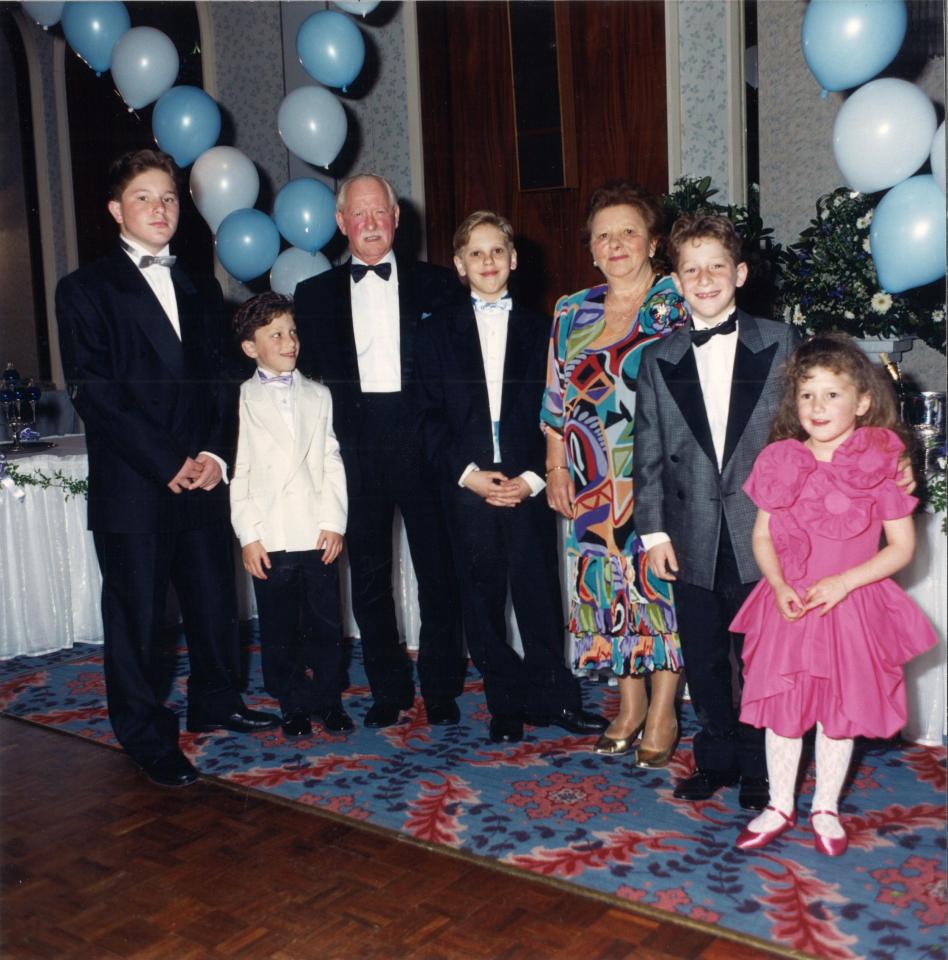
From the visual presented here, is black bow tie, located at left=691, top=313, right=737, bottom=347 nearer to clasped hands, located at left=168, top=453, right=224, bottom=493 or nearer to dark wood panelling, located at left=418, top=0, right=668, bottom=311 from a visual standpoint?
clasped hands, located at left=168, top=453, right=224, bottom=493

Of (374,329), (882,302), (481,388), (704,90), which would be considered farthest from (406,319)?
(704,90)

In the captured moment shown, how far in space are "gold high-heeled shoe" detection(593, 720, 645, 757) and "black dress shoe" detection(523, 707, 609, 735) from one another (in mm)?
108

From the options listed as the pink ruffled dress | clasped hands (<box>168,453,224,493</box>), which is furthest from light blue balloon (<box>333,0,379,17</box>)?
the pink ruffled dress

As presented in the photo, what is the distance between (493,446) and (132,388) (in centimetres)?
103

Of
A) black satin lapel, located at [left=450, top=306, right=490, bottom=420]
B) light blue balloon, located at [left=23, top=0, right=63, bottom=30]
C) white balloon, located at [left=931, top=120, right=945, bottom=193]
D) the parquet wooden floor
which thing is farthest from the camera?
light blue balloon, located at [left=23, top=0, right=63, bottom=30]

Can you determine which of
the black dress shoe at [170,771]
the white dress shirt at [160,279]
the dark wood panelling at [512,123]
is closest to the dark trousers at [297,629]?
the black dress shoe at [170,771]

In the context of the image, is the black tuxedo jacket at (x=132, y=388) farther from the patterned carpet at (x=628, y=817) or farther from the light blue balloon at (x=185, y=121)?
the light blue balloon at (x=185, y=121)

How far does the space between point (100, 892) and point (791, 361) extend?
6.53 feet

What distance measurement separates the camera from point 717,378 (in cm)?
259

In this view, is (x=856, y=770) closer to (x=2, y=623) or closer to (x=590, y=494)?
(x=590, y=494)

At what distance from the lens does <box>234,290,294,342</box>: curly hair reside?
3.13 meters

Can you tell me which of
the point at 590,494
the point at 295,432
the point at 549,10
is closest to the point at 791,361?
the point at 590,494

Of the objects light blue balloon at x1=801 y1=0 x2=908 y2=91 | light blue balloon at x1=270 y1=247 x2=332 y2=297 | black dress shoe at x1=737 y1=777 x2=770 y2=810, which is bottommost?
black dress shoe at x1=737 y1=777 x2=770 y2=810

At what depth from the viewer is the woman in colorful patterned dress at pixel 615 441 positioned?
110 inches
